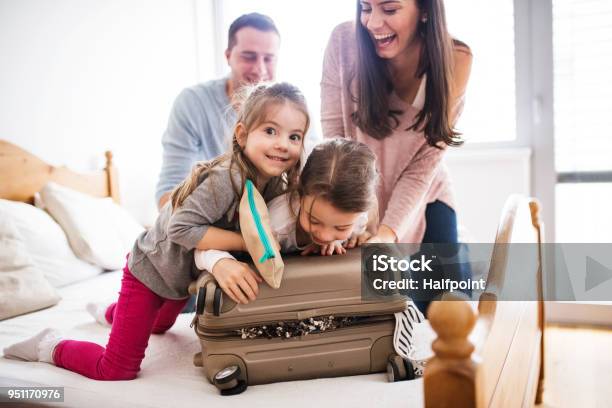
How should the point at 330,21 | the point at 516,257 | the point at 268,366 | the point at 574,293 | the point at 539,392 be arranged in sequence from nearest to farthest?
the point at 268,366
the point at 516,257
the point at 539,392
the point at 574,293
the point at 330,21

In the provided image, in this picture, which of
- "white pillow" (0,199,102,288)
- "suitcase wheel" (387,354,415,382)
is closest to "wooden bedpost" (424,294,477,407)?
"suitcase wheel" (387,354,415,382)

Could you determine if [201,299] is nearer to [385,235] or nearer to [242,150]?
[242,150]

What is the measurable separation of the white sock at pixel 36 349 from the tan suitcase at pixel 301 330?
456mm

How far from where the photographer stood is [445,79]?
5.40 feet

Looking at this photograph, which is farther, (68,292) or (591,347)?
(591,347)

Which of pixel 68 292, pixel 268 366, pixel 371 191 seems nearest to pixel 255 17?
pixel 371 191

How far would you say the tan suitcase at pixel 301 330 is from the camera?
114 cm

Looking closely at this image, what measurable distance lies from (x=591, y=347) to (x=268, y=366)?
6.86 ft

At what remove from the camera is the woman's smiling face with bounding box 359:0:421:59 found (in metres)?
1.57

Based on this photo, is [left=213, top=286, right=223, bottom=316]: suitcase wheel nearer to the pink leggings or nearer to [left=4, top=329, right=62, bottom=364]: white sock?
the pink leggings

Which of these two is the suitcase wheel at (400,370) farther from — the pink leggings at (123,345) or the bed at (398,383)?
the pink leggings at (123,345)

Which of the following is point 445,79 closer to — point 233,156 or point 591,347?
point 233,156

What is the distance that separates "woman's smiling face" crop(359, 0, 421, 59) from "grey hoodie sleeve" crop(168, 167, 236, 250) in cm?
67

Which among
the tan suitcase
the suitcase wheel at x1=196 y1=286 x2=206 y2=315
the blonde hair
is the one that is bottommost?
the tan suitcase
